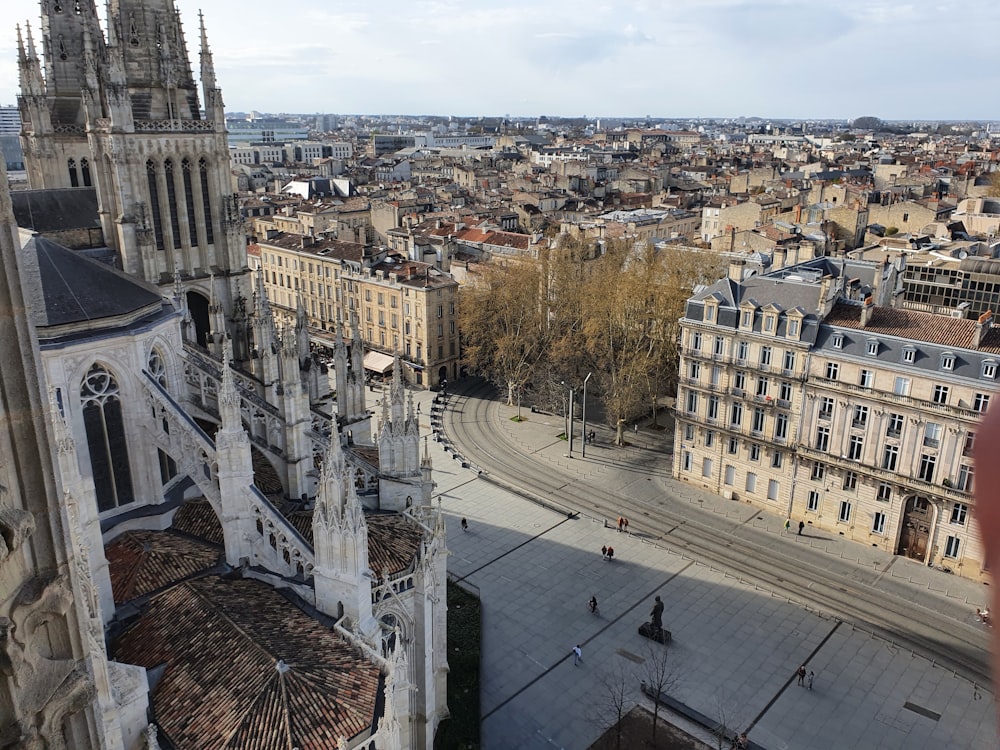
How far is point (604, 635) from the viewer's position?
35.1 m

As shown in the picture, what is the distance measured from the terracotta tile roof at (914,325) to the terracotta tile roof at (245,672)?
32298 millimetres

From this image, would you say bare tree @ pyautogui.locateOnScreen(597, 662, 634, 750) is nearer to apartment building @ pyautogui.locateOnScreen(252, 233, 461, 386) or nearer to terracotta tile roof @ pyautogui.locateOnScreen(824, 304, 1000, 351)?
terracotta tile roof @ pyautogui.locateOnScreen(824, 304, 1000, 351)

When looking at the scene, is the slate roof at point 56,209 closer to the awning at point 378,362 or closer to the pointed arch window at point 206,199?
the pointed arch window at point 206,199

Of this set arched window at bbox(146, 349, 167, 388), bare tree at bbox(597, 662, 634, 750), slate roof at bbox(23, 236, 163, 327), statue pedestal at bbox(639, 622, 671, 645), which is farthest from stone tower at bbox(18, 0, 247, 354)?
statue pedestal at bbox(639, 622, 671, 645)

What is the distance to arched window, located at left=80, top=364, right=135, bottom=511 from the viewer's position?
26.9 meters

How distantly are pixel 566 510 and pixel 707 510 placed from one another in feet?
28.2

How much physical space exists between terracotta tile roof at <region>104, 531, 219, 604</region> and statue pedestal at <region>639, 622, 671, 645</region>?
19142 mm

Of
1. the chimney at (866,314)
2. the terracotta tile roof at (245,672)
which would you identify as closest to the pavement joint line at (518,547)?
the terracotta tile roof at (245,672)

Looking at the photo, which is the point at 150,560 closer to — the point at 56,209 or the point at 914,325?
the point at 56,209

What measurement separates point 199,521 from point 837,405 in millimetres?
32501

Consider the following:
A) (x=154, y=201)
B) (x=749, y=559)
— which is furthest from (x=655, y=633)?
(x=154, y=201)

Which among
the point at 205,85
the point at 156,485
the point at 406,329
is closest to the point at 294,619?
the point at 156,485

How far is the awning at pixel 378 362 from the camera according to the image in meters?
67.9

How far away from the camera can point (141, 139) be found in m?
37.1
